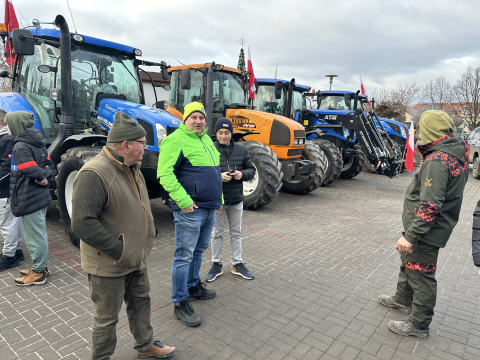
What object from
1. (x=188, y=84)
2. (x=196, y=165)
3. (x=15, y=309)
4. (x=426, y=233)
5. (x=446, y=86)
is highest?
(x=446, y=86)

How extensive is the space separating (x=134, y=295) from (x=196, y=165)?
119 centimetres

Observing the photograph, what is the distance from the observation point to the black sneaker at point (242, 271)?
13.2ft

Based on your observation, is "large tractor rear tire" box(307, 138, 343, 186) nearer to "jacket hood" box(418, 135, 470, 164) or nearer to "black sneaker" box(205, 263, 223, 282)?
"black sneaker" box(205, 263, 223, 282)

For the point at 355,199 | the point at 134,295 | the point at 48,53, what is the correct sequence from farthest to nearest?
the point at 355,199
the point at 48,53
the point at 134,295

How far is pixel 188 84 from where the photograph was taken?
592 cm

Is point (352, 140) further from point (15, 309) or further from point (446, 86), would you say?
point (446, 86)

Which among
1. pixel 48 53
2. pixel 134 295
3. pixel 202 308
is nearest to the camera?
pixel 134 295

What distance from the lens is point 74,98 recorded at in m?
5.30

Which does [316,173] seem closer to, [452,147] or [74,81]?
[74,81]

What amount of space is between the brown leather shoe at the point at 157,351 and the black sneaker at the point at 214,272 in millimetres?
1316

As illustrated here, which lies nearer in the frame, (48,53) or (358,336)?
(358,336)

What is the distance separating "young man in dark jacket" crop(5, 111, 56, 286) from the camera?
3.50 m

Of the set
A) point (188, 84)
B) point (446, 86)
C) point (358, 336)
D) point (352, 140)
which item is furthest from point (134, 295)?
point (446, 86)

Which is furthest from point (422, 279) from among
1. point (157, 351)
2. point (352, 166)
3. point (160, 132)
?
point (352, 166)
